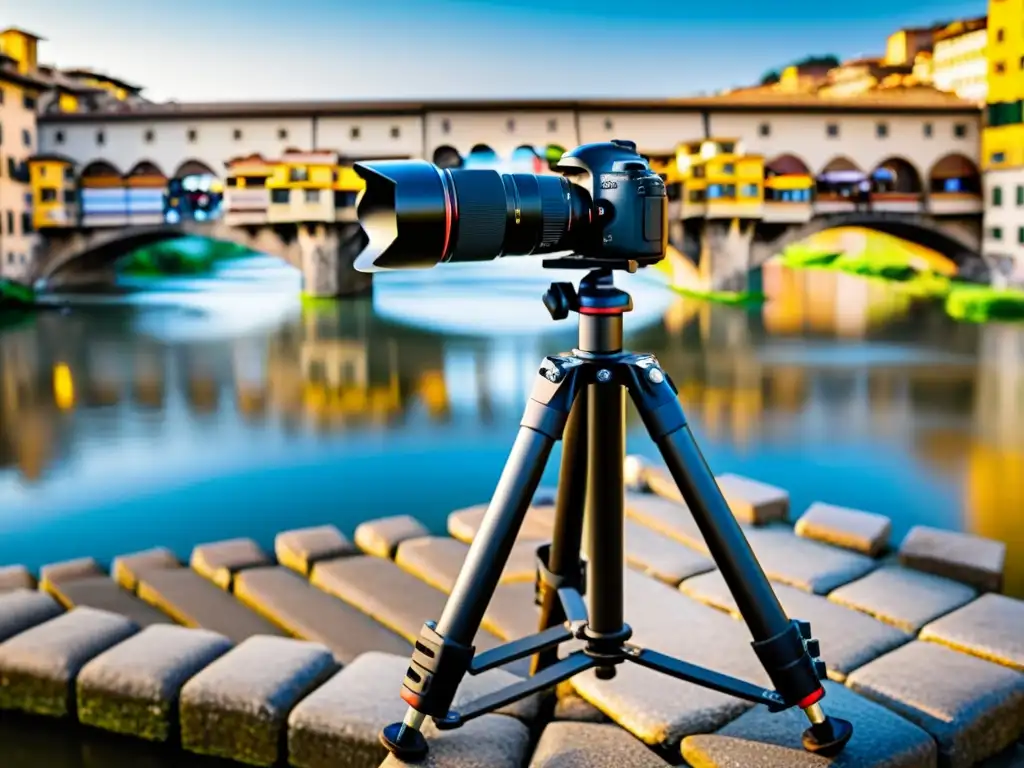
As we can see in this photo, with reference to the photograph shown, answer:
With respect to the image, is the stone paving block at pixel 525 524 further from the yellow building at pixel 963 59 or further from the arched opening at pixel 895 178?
the yellow building at pixel 963 59

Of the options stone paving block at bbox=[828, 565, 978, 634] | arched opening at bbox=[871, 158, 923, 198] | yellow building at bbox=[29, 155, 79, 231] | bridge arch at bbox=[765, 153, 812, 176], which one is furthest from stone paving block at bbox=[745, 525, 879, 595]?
arched opening at bbox=[871, 158, 923, 198]

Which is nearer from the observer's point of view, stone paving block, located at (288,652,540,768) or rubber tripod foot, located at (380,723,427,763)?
rubber tripod foot, located at (380,723,427,763)

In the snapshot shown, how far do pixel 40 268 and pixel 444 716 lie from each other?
3001cm

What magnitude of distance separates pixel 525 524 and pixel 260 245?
81.5 feet

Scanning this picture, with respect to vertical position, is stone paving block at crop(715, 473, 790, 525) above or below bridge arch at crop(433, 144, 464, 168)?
below

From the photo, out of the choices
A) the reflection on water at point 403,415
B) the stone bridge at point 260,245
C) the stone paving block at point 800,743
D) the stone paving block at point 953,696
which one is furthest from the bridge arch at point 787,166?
the stone paving block at point 800,743

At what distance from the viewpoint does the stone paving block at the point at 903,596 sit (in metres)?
3.14

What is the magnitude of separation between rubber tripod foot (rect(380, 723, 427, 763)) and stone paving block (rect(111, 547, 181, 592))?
7.40ft

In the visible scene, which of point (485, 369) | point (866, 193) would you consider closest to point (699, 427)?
point (485, 369)

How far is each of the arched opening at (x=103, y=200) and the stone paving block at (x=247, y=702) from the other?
2749 centimetres

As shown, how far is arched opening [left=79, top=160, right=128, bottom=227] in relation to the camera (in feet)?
90.6

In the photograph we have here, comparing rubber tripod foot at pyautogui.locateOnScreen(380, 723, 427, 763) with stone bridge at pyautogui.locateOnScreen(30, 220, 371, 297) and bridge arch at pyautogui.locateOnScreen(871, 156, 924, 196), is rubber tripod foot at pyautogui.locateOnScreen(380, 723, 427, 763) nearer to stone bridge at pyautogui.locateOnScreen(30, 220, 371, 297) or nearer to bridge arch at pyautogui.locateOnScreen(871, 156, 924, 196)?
stone bridge at pyautogui.locateOnScreen(30, 220, 371, 297)

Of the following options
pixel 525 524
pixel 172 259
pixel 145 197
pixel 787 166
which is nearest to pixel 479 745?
pixel 525 524

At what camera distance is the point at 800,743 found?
90.6 inches
